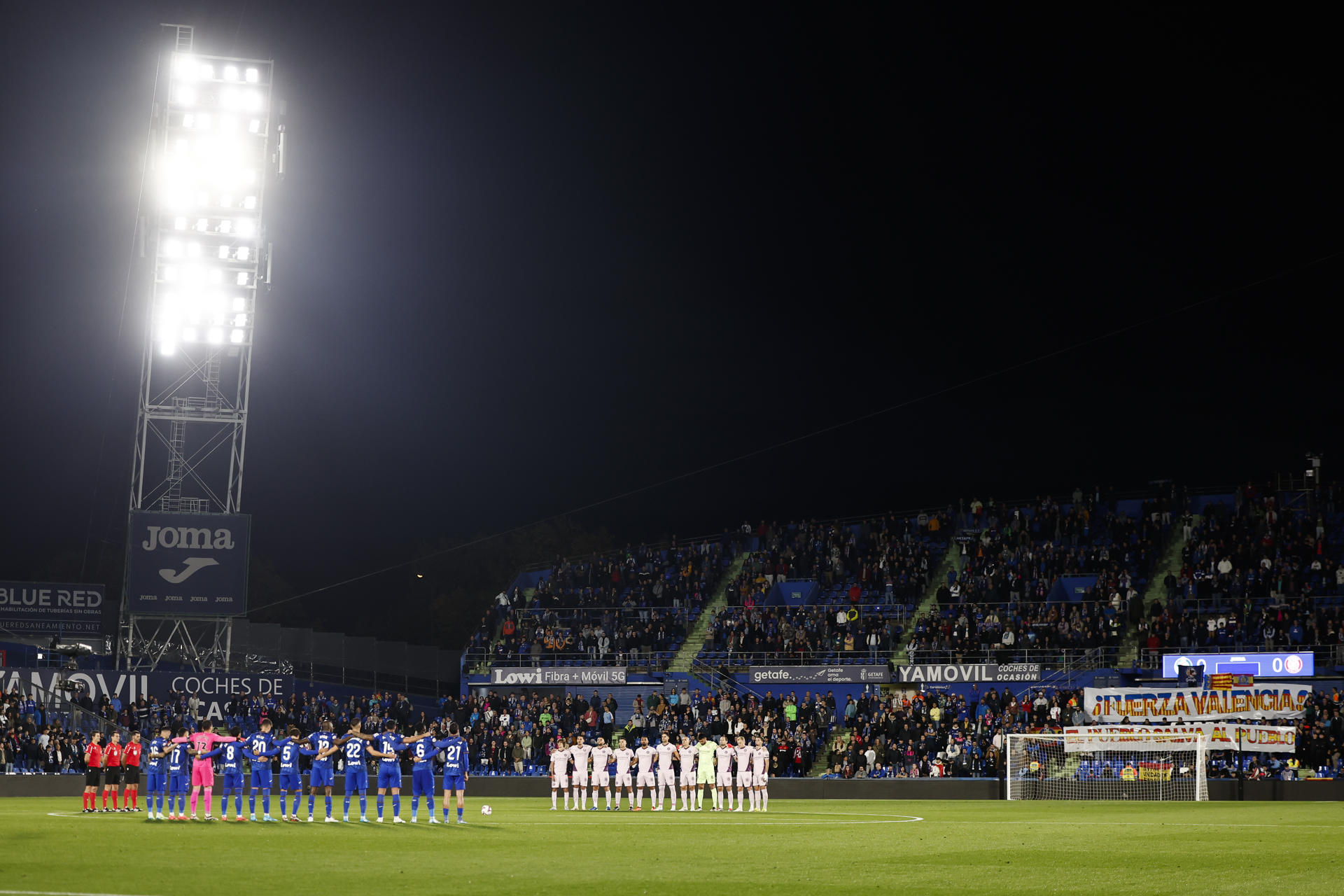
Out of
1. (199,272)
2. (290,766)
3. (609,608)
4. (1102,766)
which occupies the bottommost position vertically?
(1102,766)

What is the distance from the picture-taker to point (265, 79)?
5050cm

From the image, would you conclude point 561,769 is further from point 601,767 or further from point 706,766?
point 706,766

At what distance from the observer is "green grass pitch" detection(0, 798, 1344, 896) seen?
577 inches

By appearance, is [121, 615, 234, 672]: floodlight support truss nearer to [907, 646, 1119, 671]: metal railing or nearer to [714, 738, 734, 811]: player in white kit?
[714, 738, 734, 811]: player in white kit

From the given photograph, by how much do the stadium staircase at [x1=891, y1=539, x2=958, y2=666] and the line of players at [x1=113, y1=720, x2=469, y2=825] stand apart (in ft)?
93.5

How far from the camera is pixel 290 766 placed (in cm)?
2811

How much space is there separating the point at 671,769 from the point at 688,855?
1699cm

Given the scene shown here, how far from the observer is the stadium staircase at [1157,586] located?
51.2 m

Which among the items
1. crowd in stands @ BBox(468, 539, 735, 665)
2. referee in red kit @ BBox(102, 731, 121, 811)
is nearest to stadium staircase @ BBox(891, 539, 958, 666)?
crowd in stands @ BBox(468, 539, 735, 665)

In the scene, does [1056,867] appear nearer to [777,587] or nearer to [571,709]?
[571,709]

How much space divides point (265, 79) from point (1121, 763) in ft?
115

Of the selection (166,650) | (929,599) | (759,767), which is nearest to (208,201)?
(166,650)

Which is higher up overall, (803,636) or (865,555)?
(865,555)

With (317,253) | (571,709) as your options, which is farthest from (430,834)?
(317,253)
